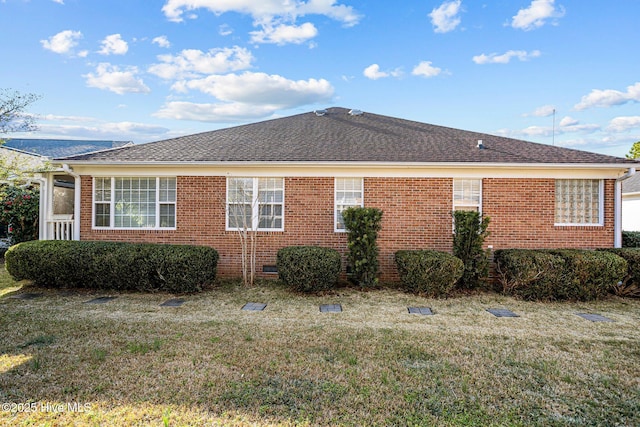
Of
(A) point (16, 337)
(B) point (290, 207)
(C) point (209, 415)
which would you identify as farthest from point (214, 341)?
(B) point (290, 207)

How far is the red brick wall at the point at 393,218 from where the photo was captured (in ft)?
29.7

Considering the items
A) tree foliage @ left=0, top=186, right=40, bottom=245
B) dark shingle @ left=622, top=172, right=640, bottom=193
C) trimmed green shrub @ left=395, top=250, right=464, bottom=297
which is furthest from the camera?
dark shingle @ left=622, top=172, right=640, bottom=193

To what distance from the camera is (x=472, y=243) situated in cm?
809

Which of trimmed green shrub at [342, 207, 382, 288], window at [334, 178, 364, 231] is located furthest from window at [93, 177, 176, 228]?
trimmed green shrub at [342, 207, 382, 288]

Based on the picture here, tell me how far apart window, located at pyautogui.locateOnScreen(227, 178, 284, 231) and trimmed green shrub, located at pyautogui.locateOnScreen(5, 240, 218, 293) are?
1.68 meters

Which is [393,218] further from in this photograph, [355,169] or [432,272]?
[432,272]

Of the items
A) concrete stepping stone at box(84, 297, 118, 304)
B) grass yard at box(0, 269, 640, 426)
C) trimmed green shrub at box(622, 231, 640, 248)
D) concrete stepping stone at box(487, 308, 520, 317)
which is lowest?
concrete stepping stone at box(84, 297, 118, 304)

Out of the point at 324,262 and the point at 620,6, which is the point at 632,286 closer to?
the point at 324,262

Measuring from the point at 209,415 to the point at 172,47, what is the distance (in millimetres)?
13257

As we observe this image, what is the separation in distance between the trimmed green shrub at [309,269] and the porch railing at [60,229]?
661cm

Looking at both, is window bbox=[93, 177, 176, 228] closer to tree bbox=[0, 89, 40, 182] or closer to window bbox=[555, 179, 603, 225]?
tree bbox=[0, 89, 40, 182]

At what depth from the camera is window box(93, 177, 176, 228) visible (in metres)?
9.51

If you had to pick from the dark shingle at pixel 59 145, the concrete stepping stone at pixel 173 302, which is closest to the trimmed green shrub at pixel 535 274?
the concrete stepping stone at pixel 173 302

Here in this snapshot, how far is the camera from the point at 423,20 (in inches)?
476
